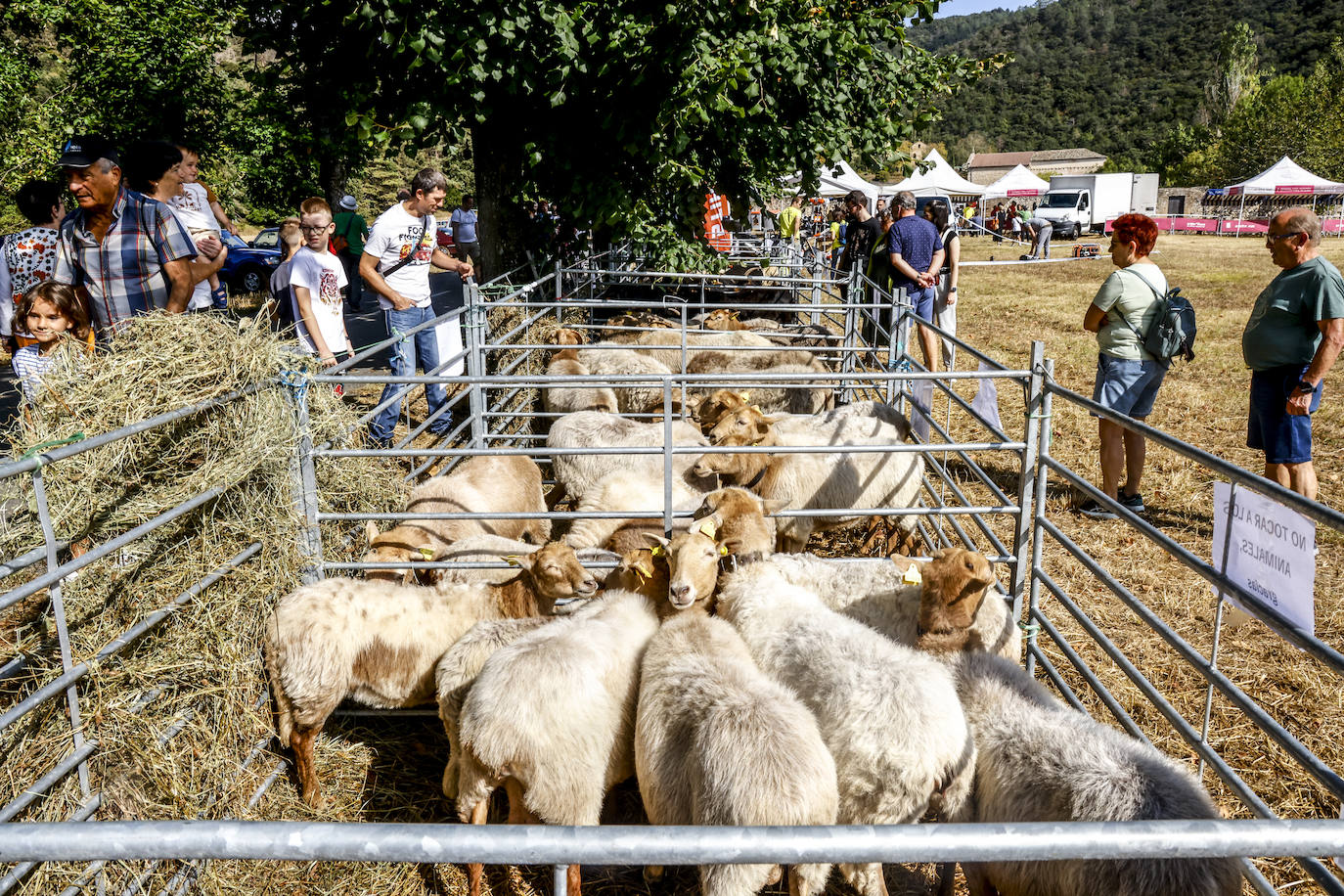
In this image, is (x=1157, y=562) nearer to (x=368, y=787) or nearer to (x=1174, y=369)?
(x=368, y=787)

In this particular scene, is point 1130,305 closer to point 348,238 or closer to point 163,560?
point 163,560

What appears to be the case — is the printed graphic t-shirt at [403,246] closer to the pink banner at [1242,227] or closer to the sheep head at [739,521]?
the sheep head at [739,521]

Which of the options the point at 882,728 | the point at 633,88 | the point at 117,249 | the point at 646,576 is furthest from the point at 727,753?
the point at 633,88

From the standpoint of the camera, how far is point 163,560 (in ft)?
10.5

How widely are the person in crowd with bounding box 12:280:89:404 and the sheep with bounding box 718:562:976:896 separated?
3783 millimetres

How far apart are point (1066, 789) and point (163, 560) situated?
3.17m

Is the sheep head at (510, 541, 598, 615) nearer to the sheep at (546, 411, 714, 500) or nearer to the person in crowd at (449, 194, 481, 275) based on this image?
the sheep at (546, 411, 714, 500)

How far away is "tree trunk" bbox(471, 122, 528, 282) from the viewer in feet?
30.1

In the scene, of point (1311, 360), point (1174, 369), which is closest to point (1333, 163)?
point (1174, 369)

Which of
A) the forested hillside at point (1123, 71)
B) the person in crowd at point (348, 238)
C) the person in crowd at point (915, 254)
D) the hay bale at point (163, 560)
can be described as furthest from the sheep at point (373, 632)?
the forested hillside at point (1123, 71)

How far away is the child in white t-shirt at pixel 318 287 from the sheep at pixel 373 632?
2.60m

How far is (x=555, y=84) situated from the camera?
7469 millimetres

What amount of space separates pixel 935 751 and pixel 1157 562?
158 inches

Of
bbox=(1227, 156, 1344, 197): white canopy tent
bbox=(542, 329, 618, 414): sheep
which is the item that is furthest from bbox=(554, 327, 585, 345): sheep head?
bbox=(1227, 156, 1344, 197): white canopy tent
